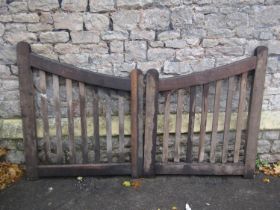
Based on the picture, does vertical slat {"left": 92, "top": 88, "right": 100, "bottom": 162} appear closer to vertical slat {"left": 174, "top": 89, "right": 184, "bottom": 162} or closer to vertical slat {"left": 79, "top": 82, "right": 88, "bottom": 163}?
vertical slat {"left": 79, "top": 82, "right": 88, "bottom": 163}

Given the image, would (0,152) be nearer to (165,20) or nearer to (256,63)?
(165,20)

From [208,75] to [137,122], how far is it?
3.32ft

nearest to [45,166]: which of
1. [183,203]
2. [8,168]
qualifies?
[8,168]

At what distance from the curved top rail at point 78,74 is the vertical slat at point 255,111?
1.52 meters

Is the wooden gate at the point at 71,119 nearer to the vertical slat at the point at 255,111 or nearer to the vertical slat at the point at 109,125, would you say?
the vertical slat at the point at 109,125

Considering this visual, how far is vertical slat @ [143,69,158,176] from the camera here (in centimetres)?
446

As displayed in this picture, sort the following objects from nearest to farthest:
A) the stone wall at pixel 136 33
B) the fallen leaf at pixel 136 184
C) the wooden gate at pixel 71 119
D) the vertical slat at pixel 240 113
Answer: the stone wall at pixel 136 33
the wooden gate at pixel 71 119
the vertical slat at pixel 240 113
the fallen leaf at pixel 136 184

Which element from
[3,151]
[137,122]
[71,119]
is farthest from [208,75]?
[3,151]

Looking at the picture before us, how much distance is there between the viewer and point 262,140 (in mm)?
5062

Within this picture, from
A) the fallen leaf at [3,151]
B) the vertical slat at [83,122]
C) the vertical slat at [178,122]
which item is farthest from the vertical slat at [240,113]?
the fallen leaf at [3,151]

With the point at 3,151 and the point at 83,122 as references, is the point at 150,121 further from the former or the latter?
the point at 3,151

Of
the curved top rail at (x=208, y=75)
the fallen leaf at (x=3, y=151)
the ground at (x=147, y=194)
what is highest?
the curved top rail at (x=208, y=75)

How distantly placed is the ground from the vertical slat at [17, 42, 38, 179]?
0.26 meters

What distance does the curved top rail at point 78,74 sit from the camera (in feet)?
14.4
